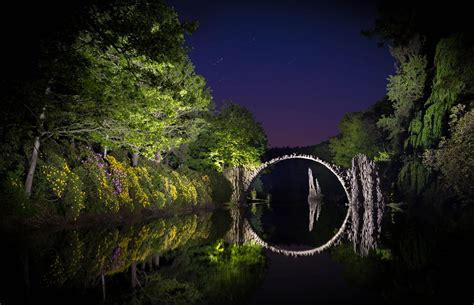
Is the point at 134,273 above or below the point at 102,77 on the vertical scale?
below

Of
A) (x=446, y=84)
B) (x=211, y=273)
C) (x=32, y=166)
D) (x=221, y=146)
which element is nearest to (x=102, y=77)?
(x=32, y=166)

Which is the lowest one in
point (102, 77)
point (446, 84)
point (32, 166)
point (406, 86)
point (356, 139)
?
point (32, 166)

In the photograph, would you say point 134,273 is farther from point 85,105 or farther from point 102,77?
point 102,77

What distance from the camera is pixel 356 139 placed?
3984 cm

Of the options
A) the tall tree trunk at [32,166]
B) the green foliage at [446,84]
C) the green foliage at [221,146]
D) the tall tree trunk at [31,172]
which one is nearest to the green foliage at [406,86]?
the green foliage at [446,84]

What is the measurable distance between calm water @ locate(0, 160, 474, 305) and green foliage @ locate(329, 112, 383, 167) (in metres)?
31.9

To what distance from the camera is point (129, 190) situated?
14883mm

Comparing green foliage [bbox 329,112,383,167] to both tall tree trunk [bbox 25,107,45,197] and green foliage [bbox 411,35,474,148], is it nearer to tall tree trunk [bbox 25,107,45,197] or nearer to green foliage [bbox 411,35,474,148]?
green foliage [bbox 411,35,474,148]

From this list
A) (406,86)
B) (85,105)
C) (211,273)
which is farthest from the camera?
(406,86)

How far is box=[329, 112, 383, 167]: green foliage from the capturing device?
126ft

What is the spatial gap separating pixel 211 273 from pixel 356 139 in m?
37.1

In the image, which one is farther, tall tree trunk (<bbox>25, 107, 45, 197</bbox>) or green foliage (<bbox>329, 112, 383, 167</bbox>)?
green foliage (<bbox>329, 112, 383, 167</bbox>)

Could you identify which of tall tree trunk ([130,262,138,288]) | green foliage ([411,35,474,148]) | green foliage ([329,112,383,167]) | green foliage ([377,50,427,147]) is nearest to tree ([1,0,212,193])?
tall tree trunk ([130,262,138,288])

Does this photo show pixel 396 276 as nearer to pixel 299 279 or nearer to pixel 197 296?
pixel 299 279
